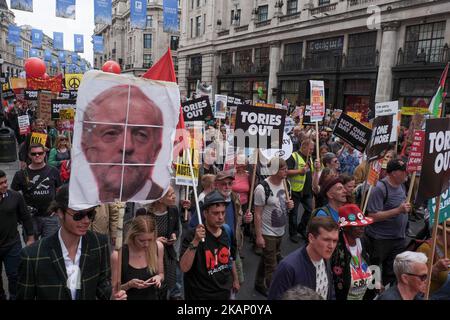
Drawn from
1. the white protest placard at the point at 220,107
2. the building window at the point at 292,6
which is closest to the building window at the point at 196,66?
the building window at the point at 292,6

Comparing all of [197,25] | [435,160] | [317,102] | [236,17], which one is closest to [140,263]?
[435,160]

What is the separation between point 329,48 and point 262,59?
7993 millimetres

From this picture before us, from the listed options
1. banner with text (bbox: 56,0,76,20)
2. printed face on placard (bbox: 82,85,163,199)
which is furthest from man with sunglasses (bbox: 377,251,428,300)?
banner with text (bbox: 56,0,76,20)

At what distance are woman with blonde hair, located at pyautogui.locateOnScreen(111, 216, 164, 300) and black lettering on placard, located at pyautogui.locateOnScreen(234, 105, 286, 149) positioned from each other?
8.41ft

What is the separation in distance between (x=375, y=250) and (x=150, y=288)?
2851 mm

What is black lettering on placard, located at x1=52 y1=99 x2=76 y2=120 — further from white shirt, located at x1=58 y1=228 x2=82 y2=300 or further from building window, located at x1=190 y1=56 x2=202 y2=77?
building window, located at x1=190 y1=56 x2=202 y2=77

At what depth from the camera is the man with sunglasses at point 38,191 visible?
4719 millimetres

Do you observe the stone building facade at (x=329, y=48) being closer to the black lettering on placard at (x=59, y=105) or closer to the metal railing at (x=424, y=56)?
the metal railing at (x=424, y=56)

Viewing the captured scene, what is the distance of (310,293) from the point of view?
84.6 inches

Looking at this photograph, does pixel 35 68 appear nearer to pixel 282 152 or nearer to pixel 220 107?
pixel 220 107

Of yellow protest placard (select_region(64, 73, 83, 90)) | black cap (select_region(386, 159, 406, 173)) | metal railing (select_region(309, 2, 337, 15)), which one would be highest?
metal railing (select_region(309, 2, 337, 15))

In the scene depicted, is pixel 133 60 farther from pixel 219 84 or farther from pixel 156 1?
pixel 219 84

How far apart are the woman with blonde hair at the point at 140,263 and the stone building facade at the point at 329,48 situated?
30.6 feet

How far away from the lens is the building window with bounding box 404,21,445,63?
18750 millimetres
